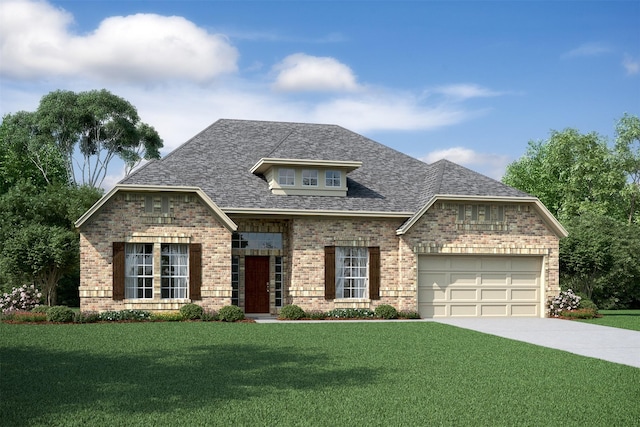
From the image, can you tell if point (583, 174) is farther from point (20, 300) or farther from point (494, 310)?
point (20, 300)

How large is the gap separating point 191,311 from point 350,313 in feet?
17.9

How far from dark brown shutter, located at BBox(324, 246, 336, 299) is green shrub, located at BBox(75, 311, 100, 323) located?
7.62 m

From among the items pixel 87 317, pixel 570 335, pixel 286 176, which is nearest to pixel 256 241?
pixel 286 176

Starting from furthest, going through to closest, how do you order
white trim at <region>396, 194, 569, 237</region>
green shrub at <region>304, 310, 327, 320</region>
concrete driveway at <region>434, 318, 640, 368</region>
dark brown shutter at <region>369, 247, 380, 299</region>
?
dark brown shutter at <region>369, 247, 380, 299</region>, white trim at <region>396, 194, 569, 237</region>, green shrub at <region>304, 310, 327, 320</region>, concrete driveway at <region>434, 318, 640, 368</region>

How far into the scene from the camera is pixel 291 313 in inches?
933

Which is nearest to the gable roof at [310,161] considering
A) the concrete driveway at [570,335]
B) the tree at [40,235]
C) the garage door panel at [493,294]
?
the garage door panel at [493,294]

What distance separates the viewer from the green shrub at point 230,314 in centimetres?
2294

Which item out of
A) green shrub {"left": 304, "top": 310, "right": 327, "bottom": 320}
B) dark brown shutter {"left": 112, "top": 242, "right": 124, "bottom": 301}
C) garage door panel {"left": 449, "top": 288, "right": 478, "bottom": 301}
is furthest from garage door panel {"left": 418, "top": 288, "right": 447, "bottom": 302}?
dark brown shutter {"left": 112, "top": 242, "right": 124, "bottom": 301}

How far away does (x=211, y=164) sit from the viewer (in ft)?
87.8

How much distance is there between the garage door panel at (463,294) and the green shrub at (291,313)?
5.57 meters

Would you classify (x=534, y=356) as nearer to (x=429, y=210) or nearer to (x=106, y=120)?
(x=429, y=210)

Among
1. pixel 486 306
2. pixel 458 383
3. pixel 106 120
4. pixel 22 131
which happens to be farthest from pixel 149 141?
pixel 458 383

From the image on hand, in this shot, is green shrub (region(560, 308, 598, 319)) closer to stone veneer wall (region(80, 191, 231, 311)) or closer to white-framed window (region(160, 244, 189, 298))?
stone veneer wall (region(80, 191, 231, 311))

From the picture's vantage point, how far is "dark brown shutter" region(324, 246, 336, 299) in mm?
24781
